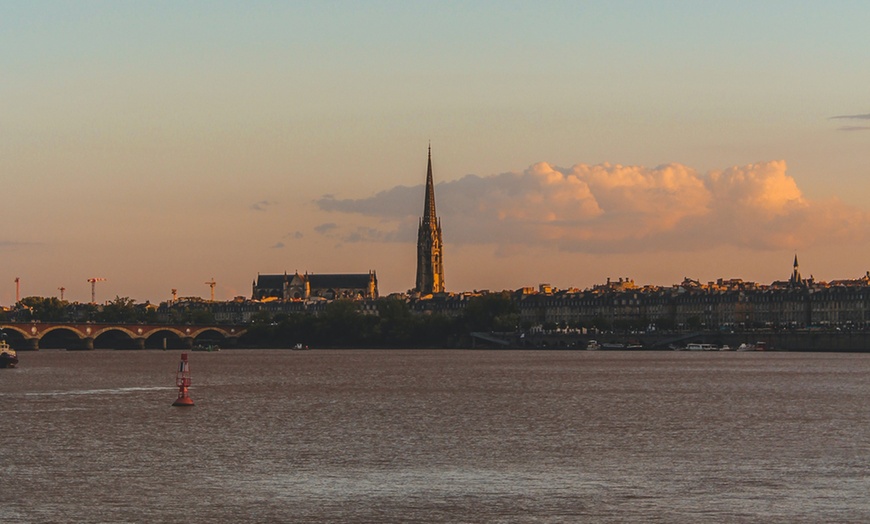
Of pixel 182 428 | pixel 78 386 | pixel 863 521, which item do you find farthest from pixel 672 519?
pixel 78 386

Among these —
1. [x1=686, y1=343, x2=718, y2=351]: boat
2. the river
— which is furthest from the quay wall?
the river

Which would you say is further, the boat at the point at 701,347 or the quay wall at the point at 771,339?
the boat at the point at 701,347

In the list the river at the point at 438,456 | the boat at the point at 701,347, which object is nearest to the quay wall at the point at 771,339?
the boat at the point at 701,347

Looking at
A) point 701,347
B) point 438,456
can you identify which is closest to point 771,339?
point 701,347

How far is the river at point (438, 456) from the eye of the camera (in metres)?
29.8

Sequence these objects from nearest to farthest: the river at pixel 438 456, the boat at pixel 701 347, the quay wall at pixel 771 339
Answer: the river at pixel 438 456
the quay wall at pixel 771 339
the boat at pixel 701 347

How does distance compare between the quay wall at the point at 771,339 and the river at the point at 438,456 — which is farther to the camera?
the quay wall at the point at 771,339

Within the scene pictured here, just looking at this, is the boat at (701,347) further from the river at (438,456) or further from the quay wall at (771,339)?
the river at (438,456)

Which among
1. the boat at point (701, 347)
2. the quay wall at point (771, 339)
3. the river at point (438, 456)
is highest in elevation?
the quay wall at point (771, 339)

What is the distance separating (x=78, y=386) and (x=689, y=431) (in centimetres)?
4221

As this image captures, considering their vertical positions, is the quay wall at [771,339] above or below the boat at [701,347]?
above

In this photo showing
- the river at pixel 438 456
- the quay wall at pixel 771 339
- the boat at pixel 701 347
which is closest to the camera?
the river at pixel 438 456

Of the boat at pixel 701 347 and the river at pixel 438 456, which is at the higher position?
the boat at pixel 701 347

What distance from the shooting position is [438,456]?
1549 inches
